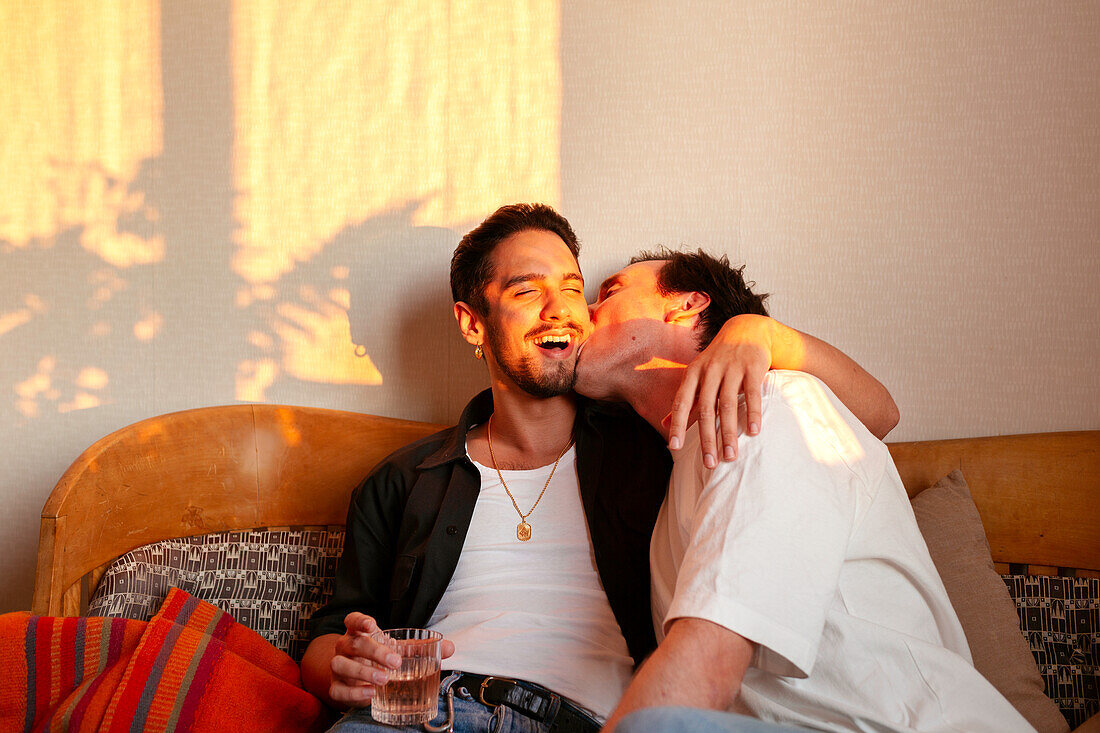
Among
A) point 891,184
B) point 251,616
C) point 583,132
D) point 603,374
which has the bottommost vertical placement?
point 251,616

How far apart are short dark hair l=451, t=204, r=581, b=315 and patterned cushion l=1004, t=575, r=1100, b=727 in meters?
1.17

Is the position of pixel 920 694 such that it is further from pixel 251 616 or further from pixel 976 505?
pixel 251 616

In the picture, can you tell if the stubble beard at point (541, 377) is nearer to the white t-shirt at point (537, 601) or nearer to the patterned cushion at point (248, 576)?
the white t-shirt at point (537, 601)

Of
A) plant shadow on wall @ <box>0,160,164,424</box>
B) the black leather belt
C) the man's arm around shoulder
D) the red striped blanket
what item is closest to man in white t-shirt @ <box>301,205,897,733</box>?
the black leather belt

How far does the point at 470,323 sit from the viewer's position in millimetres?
1752

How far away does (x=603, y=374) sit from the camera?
1.59 meters

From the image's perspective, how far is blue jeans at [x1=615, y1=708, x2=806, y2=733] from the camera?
0.76 m

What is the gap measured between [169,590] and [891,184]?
1.87 meters

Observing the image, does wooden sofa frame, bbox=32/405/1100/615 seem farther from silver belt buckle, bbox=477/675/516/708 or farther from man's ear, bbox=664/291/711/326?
silver belt buckle, bbox=477/675/516/708

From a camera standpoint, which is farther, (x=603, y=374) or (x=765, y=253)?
(x=765, y=253)

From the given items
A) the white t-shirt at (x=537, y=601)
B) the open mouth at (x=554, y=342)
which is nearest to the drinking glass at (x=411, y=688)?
the white t-shirt at (x=537, y=601)

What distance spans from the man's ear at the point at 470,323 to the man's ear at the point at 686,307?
421 millimetres

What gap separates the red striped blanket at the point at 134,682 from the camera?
139 centimetres

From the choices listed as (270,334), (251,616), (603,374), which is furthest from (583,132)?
(251,616)
